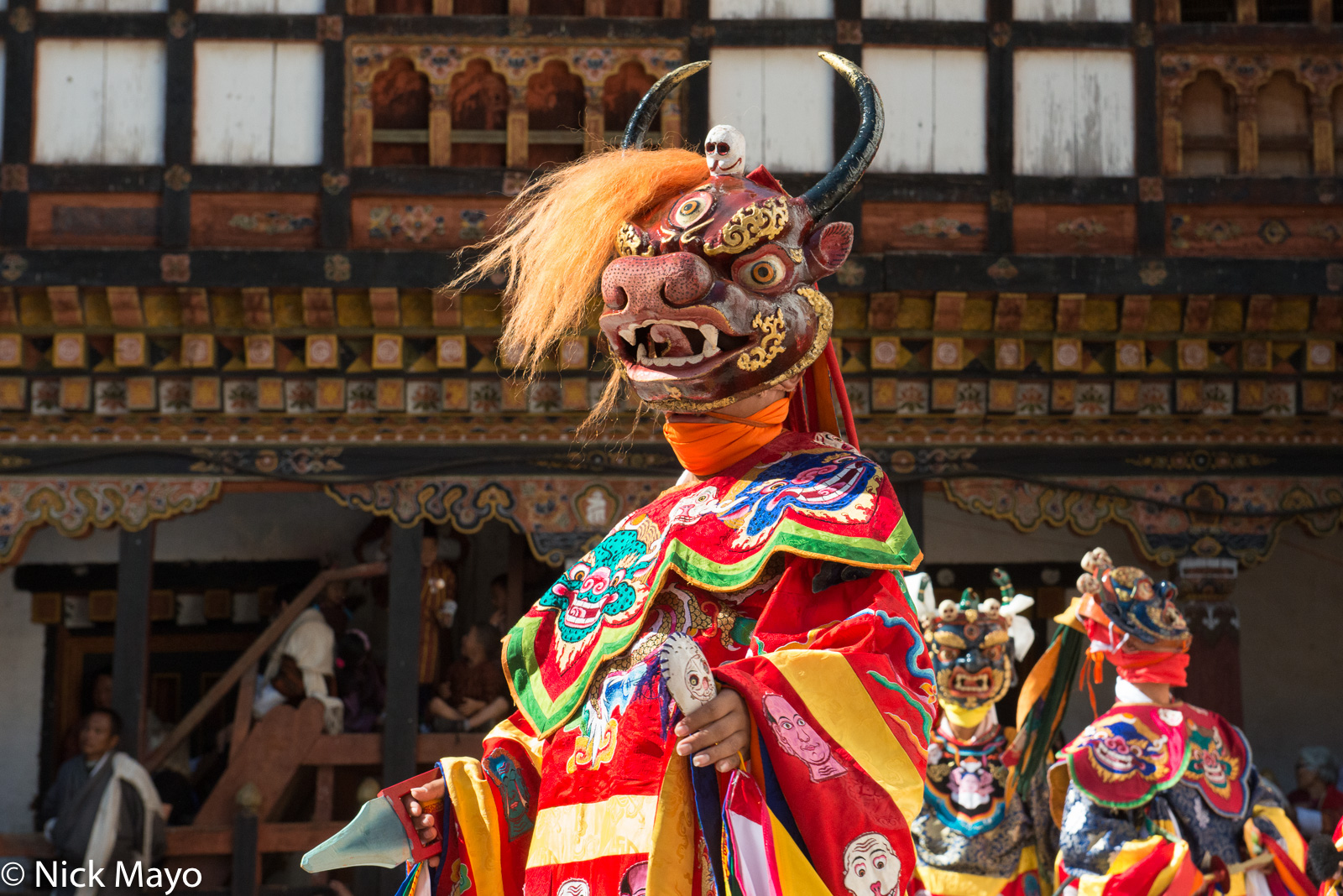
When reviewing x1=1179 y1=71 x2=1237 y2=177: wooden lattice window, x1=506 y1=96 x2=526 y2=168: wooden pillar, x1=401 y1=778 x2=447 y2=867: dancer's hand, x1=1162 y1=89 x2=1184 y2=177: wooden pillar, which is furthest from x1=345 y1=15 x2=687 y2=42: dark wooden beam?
x1=401 y1=778 x2=447 y2=867: dancer's hand

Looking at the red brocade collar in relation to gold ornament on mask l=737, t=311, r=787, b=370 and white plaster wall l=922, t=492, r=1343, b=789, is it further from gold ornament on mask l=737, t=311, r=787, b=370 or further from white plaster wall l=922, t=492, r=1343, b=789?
white plaster wall l=922, t=492, r=1343, b=789

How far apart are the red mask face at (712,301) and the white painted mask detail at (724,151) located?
5cm

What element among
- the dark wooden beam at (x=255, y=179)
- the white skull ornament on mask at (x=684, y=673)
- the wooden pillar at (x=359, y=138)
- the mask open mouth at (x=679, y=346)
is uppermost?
the wooden pillar at (x=359, y=138)

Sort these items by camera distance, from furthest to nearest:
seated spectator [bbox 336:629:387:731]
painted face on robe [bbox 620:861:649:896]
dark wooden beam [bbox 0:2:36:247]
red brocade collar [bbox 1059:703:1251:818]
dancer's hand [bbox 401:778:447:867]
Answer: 1. seated spectator [bbox 336:629:387:731]
2. dark wooden beam [bbox 0:2:36:247]
3. red brocade collar [bbox 1059:703:1251:818]
4. dancer's hand [bbox 401:778:447:867]
5. painted face on robe [bbox 620:861:649:896]

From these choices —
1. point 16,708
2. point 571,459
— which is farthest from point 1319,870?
point 16,708

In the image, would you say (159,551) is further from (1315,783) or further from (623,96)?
(1315,783)

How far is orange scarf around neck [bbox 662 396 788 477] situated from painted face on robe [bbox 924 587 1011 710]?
106 inches

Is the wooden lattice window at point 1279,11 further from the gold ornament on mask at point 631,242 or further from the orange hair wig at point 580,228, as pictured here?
the gold ornament on mask at point 631,242

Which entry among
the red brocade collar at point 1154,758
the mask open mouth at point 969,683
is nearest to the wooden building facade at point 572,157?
the mask open mouth at point 969,683

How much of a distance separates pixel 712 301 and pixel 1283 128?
5731 mm

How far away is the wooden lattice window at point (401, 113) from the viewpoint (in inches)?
303

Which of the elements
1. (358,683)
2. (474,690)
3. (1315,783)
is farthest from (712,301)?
(1315,783)

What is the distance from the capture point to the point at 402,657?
24.7 ft

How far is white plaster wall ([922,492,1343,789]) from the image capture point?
8977mm
